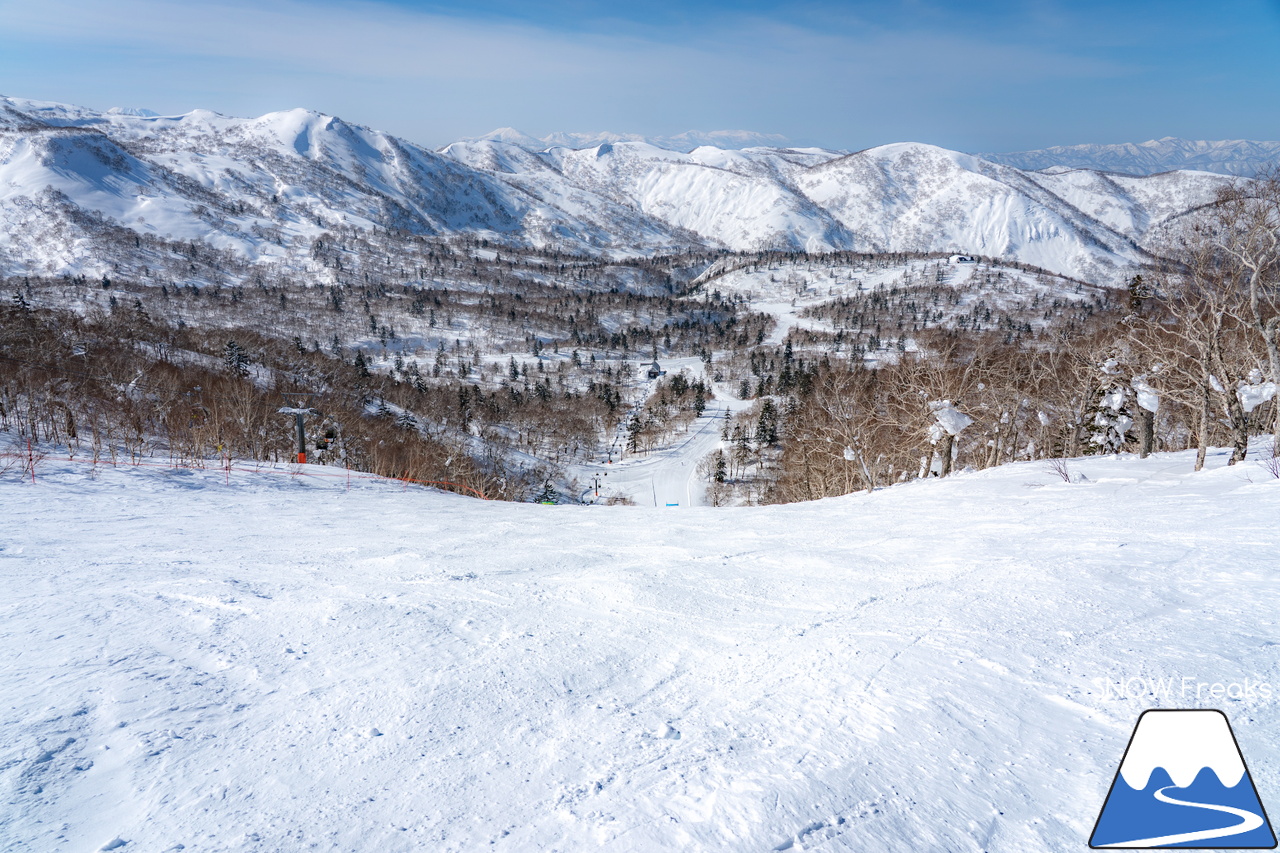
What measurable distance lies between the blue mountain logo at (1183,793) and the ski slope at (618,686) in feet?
0.67

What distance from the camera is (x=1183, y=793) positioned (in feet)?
8.35

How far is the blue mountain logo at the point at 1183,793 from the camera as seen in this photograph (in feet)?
7.92

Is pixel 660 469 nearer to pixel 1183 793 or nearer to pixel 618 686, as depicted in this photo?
pixel 618 686

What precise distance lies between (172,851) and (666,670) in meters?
2.82

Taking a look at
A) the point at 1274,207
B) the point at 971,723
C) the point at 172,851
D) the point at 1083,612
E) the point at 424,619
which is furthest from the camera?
the point at 1274,207

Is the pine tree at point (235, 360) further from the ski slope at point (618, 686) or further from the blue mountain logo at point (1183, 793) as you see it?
the blue mountain logo at point (1183, 793)

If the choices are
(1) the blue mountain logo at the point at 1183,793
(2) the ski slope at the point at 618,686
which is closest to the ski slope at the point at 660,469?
(2) the ski slope at the point at 618,686

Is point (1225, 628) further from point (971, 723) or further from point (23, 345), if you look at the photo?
point (23, 345)

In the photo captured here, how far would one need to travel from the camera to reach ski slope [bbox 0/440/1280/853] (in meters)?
2.76

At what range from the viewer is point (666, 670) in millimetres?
4281

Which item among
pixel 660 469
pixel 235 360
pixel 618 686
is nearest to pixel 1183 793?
pixel 618 686

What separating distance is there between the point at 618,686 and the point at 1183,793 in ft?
9.60

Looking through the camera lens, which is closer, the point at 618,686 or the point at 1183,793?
the point at 1183,793

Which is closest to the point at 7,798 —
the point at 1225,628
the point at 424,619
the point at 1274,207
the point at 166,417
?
the point at 424,619
